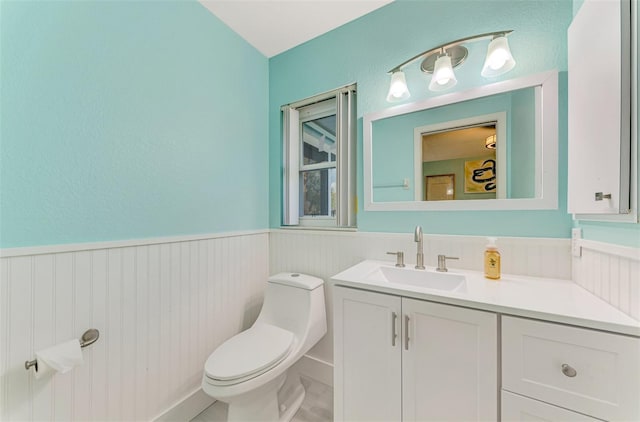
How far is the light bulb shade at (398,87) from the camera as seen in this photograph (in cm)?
133

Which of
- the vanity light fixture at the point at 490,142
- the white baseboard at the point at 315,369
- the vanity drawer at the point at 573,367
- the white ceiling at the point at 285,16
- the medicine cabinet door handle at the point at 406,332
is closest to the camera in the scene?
the vanity drawer at the point at 573,367

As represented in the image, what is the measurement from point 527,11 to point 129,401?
102 inches

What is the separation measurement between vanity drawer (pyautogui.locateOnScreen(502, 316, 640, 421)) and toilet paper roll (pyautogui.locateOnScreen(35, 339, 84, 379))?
149 cm

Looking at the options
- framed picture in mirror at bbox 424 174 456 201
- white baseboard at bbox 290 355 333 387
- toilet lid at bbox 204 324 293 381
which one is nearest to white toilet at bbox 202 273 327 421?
toilet lid at bbox 204 324 293 381

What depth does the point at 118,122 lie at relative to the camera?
1068mm

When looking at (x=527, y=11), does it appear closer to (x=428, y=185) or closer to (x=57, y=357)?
(x=428, y=185)

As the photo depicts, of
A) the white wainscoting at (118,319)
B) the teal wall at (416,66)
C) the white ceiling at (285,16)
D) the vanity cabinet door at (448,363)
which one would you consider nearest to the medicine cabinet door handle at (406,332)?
the vanity cabinet door at (448,363)

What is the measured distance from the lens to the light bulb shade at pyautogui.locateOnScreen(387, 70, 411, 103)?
1.33m

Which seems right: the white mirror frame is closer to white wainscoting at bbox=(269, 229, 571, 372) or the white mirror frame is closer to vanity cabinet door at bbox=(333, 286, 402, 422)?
white wainscoting at bbox=(269, 229, 571, 372)

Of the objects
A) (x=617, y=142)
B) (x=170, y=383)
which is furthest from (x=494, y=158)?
(x=170, y=383)

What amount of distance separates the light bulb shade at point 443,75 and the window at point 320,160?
514mm

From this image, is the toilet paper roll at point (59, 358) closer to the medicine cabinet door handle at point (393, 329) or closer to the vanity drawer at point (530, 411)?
the medicine cabinet door handle at point (393, 329)

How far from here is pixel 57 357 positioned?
0.83m

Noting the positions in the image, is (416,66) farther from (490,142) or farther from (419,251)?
(419,251)
